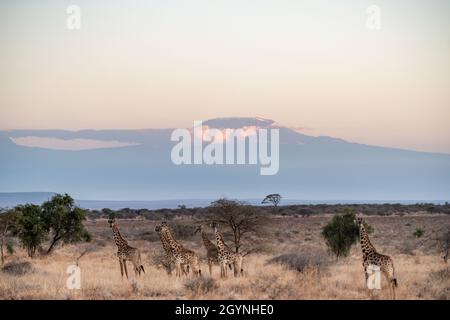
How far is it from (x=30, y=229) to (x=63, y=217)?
168 cm

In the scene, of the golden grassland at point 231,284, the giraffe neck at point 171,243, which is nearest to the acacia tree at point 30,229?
the golden grassland at point 231,284

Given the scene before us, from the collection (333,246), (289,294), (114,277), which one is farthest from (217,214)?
(289,294)

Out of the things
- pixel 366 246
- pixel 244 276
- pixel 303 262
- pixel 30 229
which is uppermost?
pixel 366 246

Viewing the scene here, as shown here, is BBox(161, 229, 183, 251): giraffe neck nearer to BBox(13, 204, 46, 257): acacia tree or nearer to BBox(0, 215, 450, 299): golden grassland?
BBox(0, 215, 450, 299): golden grassland

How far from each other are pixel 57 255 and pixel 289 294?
17.4m

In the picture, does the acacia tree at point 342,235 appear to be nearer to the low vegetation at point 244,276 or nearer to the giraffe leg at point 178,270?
the low vegetation at point 244,276

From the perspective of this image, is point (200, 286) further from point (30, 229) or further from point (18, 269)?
point (30, 229)

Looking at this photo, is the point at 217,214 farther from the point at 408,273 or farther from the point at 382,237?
the point at 382,237

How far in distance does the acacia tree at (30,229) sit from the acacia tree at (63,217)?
462 millimetres

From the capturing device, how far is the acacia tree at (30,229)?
1129 inches

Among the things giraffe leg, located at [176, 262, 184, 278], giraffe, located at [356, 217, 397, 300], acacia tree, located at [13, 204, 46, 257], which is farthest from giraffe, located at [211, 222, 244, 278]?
acacia tree, located at [13, 204, 46, 257]

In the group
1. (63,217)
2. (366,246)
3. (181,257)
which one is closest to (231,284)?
(181,257)

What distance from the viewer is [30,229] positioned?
29031mm

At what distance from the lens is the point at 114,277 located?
19969 mm
